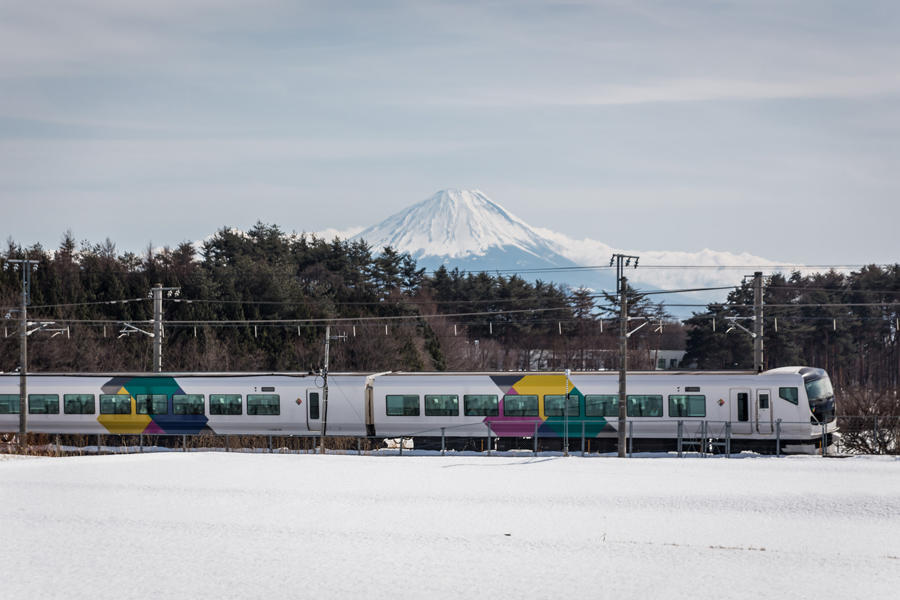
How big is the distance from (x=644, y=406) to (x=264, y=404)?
15.5m

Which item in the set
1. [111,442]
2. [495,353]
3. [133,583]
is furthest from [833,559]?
[495,353]

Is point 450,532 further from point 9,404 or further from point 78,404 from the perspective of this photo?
point 9,404

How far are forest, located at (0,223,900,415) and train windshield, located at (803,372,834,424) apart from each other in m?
25.4

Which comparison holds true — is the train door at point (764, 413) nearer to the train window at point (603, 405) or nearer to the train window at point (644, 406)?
the train window at point (644, 406)

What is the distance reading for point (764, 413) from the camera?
123 feet

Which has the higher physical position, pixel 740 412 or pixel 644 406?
pixel 644 406

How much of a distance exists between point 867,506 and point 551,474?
8.40 m

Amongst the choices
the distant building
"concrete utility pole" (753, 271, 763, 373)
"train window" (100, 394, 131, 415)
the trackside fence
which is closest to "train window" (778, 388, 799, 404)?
the trackside fence

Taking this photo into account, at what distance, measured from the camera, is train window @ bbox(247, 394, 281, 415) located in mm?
41625

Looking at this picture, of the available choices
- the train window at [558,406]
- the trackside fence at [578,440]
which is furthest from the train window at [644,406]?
the train window at [558,406]

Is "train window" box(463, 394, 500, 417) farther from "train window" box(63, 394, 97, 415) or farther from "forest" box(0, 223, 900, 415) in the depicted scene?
"forest" box(0, 223, 900, 415)

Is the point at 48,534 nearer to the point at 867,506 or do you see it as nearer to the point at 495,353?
the point at 867,506

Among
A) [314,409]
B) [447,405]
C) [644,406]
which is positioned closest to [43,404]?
[314,409]

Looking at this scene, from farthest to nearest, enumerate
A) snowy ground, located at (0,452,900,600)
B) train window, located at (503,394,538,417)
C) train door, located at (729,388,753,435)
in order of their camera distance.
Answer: train window, located at (503,394,538,417) → train door, located at (729,388,753,435) → snowy ground, located at (0,452,900,600)
